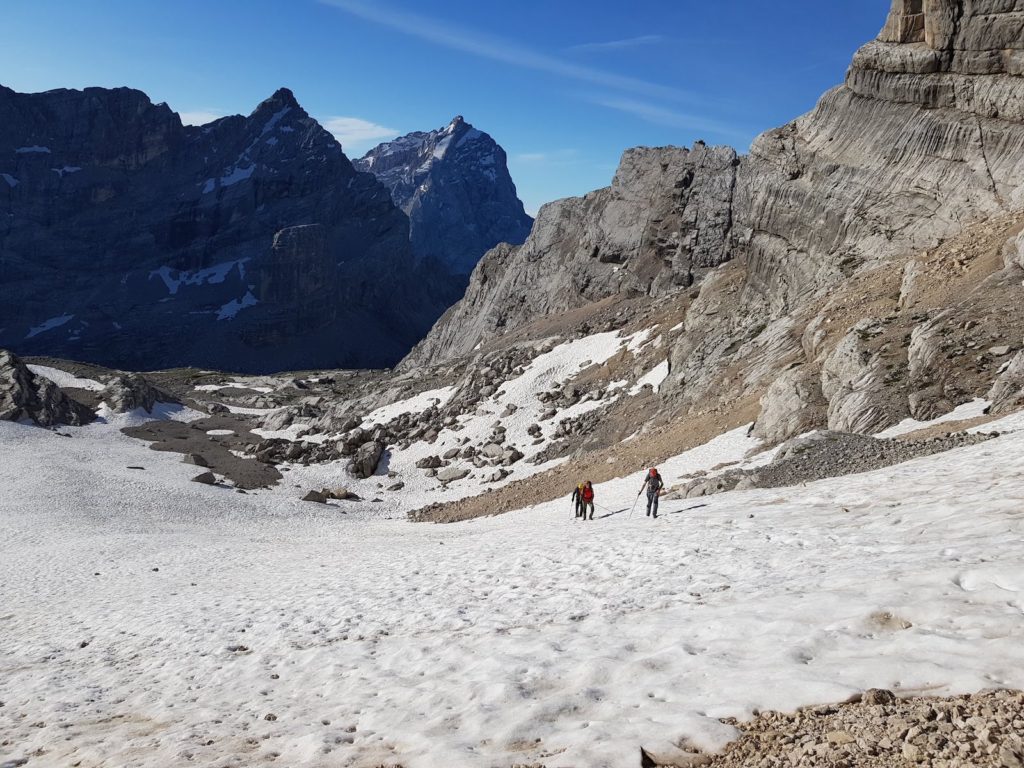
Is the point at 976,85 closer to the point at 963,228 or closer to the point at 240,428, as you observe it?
the point at 963,228

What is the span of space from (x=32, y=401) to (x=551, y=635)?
199ft

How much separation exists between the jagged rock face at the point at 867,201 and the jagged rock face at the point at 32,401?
48057 millimetres

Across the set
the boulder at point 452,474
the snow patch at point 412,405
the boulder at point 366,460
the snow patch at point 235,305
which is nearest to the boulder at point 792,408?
the boulder at point 452,474

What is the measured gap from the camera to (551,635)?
10664 millimetres

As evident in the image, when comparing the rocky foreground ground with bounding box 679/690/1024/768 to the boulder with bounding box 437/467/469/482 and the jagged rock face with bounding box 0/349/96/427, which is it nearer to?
the boulder with bounding box 437/467/469/482

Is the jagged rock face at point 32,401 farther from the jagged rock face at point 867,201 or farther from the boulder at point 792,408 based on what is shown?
the boulder at point 792,408

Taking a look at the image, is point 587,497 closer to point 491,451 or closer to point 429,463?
point 491,451

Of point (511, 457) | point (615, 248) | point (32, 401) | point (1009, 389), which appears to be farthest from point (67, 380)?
point (1009, 389)

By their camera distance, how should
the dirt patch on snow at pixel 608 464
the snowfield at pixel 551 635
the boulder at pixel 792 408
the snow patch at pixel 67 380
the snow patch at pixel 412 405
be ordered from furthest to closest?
the snow patch at pixel 67 380, the snow patch at pixel 412 405, the dirt patch on snow at pixel 608 464, the boulder at pixel 792 408, the snowfield at pixel 551 635

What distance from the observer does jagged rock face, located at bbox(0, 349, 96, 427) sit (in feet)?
182

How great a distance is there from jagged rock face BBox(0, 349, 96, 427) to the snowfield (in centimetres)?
4047

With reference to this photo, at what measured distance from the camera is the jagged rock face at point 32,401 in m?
55.4

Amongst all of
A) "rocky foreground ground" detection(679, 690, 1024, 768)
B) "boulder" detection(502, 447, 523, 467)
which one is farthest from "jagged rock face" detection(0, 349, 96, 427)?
"rocky foreground ground" detection(679, 690, 1024, 768)

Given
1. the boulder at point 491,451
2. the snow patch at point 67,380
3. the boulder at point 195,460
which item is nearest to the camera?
the boulder at point 491,451
